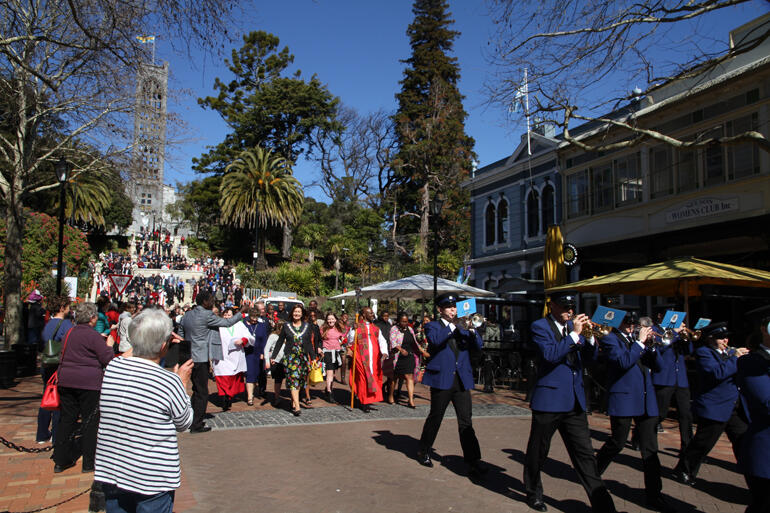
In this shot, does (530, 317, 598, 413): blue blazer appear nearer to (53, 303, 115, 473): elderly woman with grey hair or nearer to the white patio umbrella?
(53, 303, 115, 473): elderly woman with grey hair

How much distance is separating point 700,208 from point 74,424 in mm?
14834

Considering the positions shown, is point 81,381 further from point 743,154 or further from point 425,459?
point 743,154

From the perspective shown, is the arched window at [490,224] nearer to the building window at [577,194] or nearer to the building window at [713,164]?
the building window at [577,194]

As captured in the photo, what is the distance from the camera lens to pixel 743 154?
14273 millimetres

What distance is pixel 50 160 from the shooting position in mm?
16844

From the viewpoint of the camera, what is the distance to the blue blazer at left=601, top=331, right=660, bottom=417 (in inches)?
213

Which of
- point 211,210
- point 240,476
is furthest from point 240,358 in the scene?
point 211,210

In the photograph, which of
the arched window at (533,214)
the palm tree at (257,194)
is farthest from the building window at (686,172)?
the palm tree at (257,194)

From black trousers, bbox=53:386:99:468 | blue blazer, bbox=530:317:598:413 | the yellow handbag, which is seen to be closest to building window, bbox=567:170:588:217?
the yellow handbag

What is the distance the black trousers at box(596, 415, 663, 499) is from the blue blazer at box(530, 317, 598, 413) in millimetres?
830

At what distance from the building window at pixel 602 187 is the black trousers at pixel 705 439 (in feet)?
42.6

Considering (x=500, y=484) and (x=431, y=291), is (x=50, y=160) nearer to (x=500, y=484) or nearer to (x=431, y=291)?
(x=431, y=291)

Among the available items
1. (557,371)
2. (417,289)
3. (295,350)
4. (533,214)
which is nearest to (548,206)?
(533,214)

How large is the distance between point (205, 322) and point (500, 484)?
4898 mm
